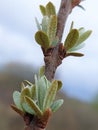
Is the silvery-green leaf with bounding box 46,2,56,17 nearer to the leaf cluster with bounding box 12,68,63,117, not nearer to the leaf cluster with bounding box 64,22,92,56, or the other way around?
the leaf cluster with bounding box 64,22,92,56

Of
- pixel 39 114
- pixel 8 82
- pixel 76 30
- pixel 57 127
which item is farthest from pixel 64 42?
pixel 8 82

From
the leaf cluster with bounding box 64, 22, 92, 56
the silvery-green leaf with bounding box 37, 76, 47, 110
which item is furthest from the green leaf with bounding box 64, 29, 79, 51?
the silvery-green leaf with bounding box 37, 76, 47, 110

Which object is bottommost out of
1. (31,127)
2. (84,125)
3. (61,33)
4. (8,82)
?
(84,125)

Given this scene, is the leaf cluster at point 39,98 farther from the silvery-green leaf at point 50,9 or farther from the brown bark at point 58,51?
the silvery-green leaf at point 50,9

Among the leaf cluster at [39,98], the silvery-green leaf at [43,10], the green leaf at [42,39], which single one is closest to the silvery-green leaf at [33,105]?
the leaf cluster at [39,98]

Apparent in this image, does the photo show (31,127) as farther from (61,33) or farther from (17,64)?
(17,64)

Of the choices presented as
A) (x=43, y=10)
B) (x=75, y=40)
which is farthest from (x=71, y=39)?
(x=43, y=10)
